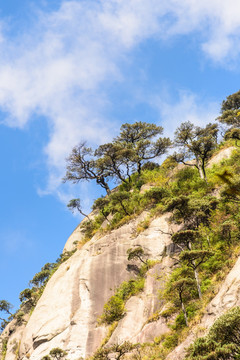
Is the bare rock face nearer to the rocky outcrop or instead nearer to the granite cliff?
the granite cliff

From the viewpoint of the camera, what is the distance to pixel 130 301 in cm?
2261

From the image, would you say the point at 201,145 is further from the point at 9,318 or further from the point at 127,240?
the point at 9,318

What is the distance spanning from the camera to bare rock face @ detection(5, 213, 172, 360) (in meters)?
21.2

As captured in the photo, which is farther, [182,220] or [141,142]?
[141,142]

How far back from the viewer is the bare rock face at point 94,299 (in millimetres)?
21219

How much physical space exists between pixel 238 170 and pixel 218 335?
19.4 m

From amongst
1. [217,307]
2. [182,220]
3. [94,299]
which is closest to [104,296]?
[94,299]

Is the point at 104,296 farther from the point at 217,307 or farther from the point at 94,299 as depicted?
the point at 217,307

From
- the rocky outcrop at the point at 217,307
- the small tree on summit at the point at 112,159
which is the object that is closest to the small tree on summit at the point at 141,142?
the small tree on summit at the point at 112,159

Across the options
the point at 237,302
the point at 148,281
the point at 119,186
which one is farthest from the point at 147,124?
the point at 237,302

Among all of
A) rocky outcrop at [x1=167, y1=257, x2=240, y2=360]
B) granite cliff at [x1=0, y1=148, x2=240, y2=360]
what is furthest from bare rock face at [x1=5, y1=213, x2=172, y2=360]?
rocky outcrop at [x1=167, y1=257, x2=240, y2=360]

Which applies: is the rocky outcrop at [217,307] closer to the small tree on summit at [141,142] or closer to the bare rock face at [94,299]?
the bare rock face at [94,299]

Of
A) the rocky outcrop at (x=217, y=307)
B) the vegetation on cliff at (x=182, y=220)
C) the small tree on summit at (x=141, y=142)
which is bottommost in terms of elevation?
the rocky outcrop at (x=217, y=307)

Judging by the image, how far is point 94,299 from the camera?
982 inches
